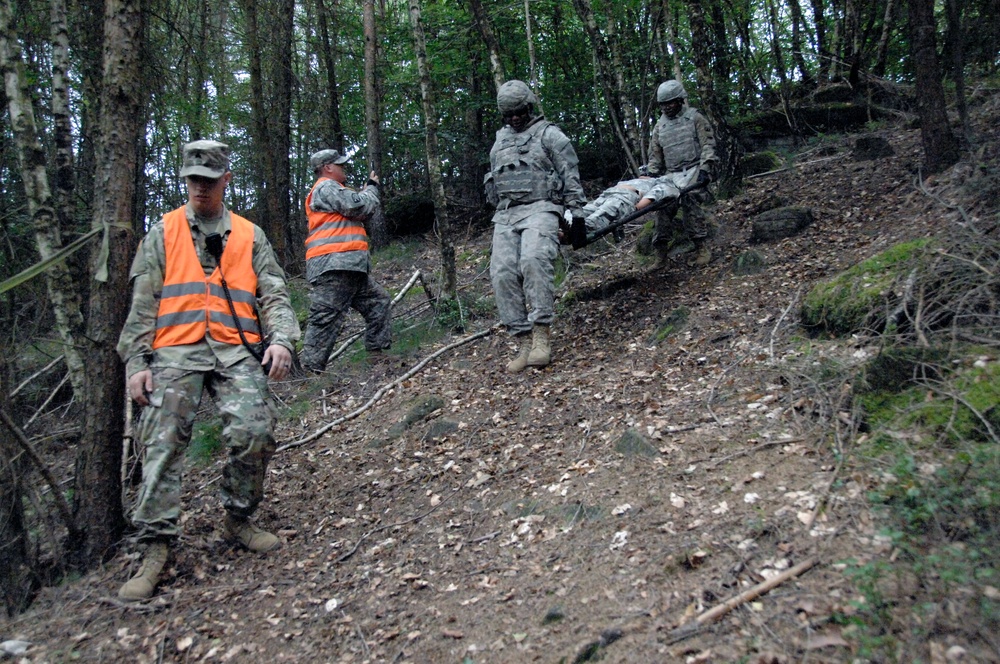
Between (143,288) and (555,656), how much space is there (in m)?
2.94

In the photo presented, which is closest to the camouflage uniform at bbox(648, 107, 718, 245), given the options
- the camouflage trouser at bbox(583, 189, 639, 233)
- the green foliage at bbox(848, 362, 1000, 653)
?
the camouflage trouser at bbox(583, 189, 639, 233)

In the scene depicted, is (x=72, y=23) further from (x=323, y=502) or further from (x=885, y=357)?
(x=885, y=357)

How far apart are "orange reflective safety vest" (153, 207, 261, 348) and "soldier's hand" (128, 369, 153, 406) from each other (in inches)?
7.4

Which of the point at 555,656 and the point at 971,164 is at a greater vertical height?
the point at 971,164

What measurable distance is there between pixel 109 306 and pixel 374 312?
3.54m

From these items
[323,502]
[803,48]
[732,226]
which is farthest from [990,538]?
[803,48]

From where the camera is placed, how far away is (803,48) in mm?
14992

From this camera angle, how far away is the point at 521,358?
6.53 metres

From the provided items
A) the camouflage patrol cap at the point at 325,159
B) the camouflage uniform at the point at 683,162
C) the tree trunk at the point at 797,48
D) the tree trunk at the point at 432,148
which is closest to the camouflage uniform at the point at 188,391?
the camouflage patrol cap at the point at 325,159

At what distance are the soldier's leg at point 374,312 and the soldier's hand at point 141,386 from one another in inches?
144

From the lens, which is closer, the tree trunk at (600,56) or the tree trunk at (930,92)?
the tree trunk at (930,92)

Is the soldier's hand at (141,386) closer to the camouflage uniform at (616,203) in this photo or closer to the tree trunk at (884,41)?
the camouflage uniform at (616,203)

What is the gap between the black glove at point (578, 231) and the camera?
21.1 ft

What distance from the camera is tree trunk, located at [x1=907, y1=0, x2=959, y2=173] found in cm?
700
